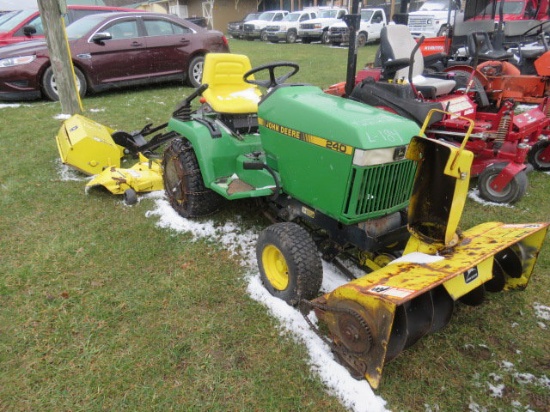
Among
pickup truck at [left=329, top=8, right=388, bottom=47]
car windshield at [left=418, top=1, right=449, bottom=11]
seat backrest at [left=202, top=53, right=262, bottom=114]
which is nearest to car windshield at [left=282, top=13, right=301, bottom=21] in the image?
pickup truck at [left=329, top=8, right=388, bottom=47]

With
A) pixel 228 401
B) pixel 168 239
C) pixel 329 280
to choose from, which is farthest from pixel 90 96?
pixel 228 401

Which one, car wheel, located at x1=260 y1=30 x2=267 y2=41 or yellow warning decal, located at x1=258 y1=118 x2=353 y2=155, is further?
car wheel, located at x1=260 y1=30 x2=267 y2=41

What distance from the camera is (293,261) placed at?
2422 millimetres

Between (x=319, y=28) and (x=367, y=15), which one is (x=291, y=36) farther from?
(x=367, y=15)

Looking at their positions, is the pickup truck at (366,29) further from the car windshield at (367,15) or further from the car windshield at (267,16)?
the car windshield at (267,16)

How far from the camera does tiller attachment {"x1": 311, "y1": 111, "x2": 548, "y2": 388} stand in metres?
1.94

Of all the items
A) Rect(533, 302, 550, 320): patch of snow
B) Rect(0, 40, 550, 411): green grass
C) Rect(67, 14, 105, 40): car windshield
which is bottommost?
Rect(0, 40, 550, 411): green grass

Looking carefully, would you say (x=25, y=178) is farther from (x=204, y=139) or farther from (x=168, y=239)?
(x=204, y=139)

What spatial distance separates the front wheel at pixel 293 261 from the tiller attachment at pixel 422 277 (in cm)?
19

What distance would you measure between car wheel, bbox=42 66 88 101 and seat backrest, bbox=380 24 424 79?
17.1 ft

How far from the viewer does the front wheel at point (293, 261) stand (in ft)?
7.95

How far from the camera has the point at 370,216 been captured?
2434mm

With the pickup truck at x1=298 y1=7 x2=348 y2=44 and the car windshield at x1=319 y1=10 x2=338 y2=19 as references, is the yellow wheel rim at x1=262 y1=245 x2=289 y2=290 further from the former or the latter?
the car windshield at x1=319 y1=10 x2=338 y2=19

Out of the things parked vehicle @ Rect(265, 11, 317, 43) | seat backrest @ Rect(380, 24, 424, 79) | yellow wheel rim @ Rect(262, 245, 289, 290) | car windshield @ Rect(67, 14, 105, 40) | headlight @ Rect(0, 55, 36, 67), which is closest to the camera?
yellow wheel rim @ Rect(262, 245, 289, 290)
